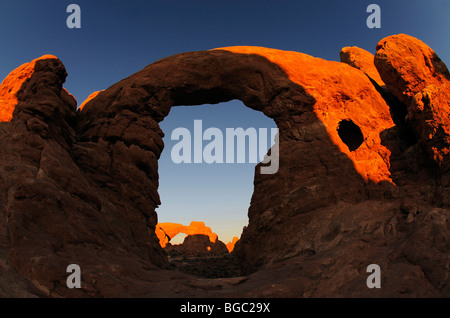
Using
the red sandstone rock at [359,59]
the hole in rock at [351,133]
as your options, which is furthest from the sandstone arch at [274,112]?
the red sandstone rock at [359,59]

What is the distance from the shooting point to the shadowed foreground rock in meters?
6.63

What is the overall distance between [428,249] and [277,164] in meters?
7.13

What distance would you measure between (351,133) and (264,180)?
525 centimetres

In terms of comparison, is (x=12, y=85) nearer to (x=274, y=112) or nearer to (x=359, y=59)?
(x=274, y=112)

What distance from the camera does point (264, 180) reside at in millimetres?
13633

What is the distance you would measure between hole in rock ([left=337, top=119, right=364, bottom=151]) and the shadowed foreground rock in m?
0.06

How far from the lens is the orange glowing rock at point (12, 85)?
10969 mm

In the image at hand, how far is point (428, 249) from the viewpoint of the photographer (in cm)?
692

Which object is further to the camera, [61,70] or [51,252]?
[61,70]

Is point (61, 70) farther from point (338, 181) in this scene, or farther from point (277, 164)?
point (338, 181)

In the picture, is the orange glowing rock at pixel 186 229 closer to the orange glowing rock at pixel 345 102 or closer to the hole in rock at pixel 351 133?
the hole in rock at pixel 351 133

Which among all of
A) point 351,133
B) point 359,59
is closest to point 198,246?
point 351,133

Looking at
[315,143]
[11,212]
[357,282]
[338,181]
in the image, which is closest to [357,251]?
[357,282]

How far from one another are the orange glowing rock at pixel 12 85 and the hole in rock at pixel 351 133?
43.4 ft
